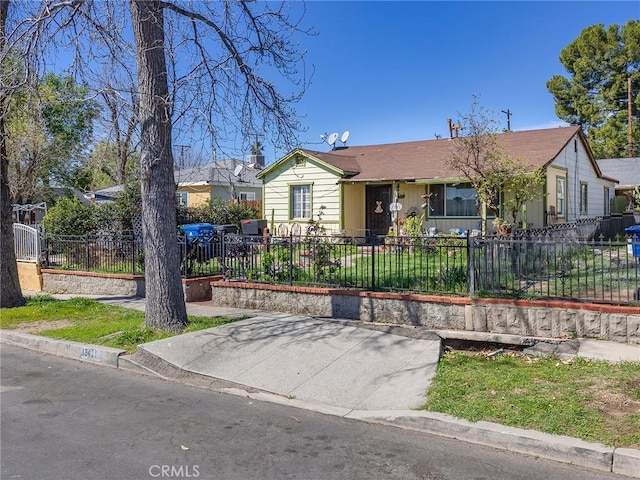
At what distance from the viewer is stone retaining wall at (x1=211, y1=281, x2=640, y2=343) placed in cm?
730

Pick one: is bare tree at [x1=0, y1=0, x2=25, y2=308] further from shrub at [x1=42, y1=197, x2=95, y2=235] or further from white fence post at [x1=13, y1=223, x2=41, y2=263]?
shrub at [x1=42, y1=197, x2=95, y2=235]

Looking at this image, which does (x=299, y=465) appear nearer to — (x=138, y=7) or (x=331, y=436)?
(x=331, y=436)

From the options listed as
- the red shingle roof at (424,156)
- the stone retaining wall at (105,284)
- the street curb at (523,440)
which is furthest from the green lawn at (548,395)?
the red shingle roof at (424,156)

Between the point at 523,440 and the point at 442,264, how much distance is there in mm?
4971

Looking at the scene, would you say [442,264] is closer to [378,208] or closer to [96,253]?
[96,253]

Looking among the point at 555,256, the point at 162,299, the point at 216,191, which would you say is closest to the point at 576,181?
the point at 555,256

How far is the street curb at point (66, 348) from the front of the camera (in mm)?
7672

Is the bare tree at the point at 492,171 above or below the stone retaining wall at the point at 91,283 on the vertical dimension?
above

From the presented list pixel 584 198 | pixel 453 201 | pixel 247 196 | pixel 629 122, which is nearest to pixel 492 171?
pixel 453 201

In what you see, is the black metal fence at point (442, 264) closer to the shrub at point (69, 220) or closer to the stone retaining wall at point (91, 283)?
the stone retaining wall at point (91, 283)

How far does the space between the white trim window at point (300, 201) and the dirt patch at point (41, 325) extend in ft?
40.0

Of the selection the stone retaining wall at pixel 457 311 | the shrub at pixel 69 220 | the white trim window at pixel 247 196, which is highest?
the white trim window at pixel 247 196

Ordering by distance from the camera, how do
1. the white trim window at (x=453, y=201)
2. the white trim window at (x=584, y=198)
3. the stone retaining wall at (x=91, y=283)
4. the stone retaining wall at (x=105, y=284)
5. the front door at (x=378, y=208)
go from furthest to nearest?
1. the white trim window at (x=584, y=198)
2. the front door at (x=378, y=208)
3. the white trim window at (x=453, y=201)
4. the stone retaining wall at (x=91, y=283)
5. the stone retaining wall at (x=105, y=284)

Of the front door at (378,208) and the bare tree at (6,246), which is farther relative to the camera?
the front door at (378,208)
